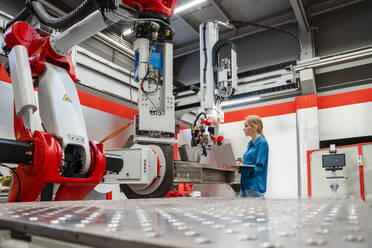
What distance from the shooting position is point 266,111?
723 cm

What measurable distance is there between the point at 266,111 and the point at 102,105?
3986 millimetres

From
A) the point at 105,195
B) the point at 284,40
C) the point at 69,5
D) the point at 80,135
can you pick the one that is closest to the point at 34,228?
the point at 80,135

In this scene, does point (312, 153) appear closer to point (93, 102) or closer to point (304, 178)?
point (304, 178)

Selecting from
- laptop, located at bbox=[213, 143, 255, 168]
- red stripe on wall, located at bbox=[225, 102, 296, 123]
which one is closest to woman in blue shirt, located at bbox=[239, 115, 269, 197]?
laptop, located at bbox=[213, 143, 255, 168]

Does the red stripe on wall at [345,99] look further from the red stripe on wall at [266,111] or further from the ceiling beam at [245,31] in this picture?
the ceiling beam at [245,31]

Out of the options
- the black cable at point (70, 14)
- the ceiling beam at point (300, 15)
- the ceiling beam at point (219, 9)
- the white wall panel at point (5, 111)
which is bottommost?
the white wall panel at point (5, 111)

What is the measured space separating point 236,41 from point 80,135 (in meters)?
6.39

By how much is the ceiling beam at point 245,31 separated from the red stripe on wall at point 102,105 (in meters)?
2.69

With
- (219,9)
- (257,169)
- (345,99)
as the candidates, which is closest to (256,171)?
(257,169)

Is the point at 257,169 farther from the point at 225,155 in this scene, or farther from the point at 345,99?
the point at 345,99

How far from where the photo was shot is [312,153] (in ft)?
18.8

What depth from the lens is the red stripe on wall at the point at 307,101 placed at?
257 inches

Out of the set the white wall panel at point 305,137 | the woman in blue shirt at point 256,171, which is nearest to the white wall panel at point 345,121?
the white wall panel at point 305,137

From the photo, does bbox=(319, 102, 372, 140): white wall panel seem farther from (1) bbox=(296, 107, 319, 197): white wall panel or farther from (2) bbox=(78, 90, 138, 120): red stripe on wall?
(2) bbox=(78, 90, 138, 120): red stripe on wall
